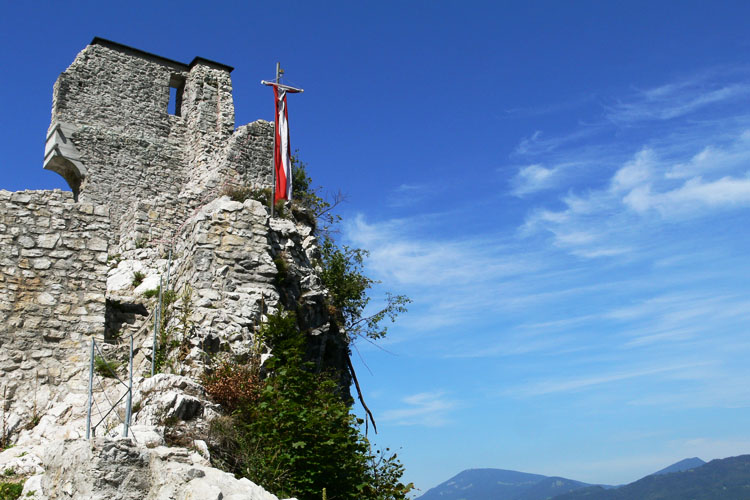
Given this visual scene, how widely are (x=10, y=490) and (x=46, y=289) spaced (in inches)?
184

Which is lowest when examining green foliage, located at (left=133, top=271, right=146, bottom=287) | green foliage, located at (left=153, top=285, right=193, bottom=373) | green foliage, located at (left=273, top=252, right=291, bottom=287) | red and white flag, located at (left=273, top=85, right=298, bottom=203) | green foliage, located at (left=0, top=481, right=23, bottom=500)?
green foliage, located at (left=0, top=481, right=23, bottom=500)

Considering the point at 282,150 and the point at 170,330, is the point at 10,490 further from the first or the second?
the point at 282,150

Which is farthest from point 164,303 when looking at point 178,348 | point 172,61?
point 172,61

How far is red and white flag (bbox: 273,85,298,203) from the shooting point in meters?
18.0

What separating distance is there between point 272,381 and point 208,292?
2.64 meters

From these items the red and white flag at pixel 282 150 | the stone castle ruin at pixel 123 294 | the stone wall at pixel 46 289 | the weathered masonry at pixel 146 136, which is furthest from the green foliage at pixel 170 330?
the weathered masonry at pixel 146 136

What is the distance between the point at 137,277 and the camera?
14.8 meters

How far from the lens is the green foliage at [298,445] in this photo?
28.3 ft

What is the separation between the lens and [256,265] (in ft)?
42.7

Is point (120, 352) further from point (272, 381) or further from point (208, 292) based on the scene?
point (272, 381)

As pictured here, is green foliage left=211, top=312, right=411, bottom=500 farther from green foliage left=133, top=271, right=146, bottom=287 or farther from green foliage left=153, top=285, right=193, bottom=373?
green foliage left=133, top=271, right=146, bottom=287

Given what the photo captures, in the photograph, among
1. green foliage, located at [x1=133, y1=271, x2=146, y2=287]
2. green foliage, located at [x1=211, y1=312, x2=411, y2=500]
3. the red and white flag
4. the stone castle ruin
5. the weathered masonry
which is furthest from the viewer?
the weathered masonry

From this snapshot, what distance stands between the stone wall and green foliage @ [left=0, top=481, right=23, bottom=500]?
2.71 meters

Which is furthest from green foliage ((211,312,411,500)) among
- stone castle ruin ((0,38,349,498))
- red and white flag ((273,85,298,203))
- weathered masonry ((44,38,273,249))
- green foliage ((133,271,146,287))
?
weathered masonry ((44,38,273,249))
